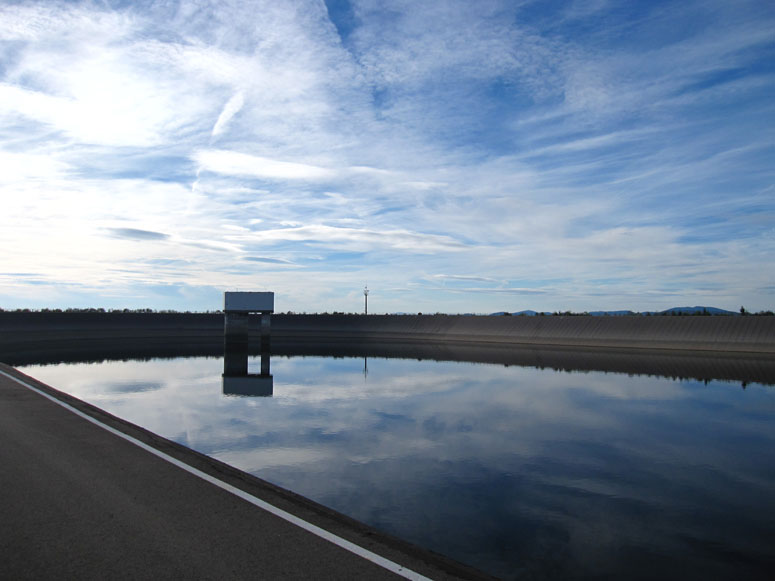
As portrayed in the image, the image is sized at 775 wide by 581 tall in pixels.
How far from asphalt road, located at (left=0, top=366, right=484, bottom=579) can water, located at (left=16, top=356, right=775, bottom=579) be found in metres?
1.87

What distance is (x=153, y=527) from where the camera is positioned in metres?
6.99

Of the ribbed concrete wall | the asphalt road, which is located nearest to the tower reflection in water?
the asphalt road

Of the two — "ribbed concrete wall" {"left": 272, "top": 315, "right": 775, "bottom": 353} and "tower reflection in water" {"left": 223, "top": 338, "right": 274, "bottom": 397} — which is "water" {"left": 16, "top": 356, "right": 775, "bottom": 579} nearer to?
"tower reflection in water" {"left": 223, "top": 338, "right": 274, "bottom": 397}

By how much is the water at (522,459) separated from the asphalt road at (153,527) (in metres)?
1.87

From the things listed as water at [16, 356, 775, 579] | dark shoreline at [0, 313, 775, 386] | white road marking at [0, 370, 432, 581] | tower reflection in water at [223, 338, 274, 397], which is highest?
dark shoreline at [0, 313, 775, 386]

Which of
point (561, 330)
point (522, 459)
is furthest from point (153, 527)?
point (561, 330)

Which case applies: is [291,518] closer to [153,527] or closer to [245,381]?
[153,527]

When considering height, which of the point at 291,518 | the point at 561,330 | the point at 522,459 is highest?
the point at 561,330

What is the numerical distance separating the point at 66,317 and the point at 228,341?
24.1 meters

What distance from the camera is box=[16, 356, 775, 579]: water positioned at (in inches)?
334

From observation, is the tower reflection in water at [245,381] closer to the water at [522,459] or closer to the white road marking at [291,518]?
the water at [522,459]

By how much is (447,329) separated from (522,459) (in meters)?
64.5

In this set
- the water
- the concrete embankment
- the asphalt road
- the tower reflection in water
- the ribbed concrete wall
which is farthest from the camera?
the concrete embankment

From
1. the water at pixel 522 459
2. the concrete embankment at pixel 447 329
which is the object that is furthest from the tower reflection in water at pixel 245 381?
the concrete embankment at pixel 447 329
